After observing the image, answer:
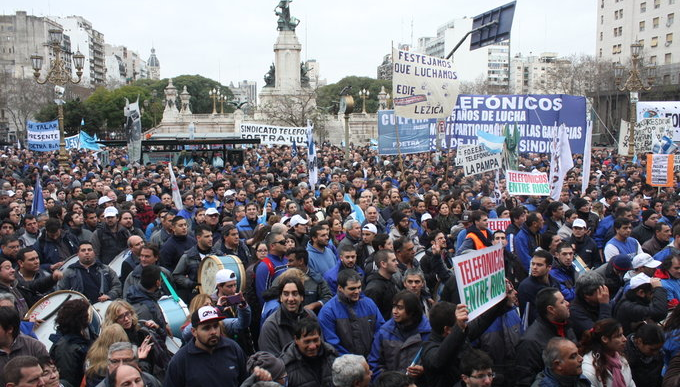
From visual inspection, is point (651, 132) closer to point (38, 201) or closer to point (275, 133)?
point (275, 133)

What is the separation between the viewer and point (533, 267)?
5.44 meters

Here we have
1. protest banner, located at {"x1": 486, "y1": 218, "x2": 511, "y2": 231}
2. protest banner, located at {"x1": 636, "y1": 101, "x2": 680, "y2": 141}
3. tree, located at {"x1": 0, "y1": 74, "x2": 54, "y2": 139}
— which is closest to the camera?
protest banner, located at {"x1": 486, "y1": 218, "x2": 511, "y2": 231}

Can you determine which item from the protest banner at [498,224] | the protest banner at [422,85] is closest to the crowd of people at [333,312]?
the protest banner at [498,224]

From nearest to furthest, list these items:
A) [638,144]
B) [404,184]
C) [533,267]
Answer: [533,267], [404,184], [638,144]

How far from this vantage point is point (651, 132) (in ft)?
55.1

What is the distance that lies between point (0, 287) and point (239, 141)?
1855 centimetres

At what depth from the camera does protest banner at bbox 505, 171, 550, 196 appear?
35.8 feet

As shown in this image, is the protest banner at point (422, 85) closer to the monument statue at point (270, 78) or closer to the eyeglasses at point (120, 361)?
the eyeglasses at point (120, 361)

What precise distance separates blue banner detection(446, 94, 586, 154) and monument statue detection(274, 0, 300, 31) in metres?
60.2

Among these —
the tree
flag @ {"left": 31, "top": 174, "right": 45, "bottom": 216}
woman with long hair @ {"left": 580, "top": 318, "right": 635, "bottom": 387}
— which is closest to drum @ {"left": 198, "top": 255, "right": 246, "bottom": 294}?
woman with long hair @ {"left": 580, "top": 318, "right": 635, "bottom": 387}

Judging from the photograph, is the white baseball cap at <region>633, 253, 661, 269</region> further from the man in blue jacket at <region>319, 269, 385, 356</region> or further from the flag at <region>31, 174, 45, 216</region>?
the flag at <region>31, 174, 45, 216</region>

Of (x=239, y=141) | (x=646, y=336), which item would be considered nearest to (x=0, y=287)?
(x=646, y=336)

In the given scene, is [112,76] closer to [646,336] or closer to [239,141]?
[239,141]

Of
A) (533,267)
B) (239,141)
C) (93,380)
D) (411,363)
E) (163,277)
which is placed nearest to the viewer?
(93,380)
